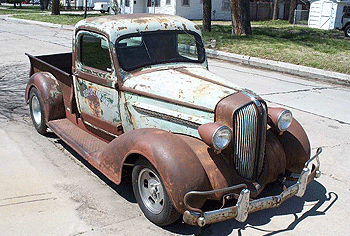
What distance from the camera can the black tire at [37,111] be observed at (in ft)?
19.5

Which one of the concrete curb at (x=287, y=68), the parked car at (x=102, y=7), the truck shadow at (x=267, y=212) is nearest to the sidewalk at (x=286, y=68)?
the concrete curb at (x=287, y=68)

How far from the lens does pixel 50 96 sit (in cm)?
582

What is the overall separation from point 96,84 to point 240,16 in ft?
43.9

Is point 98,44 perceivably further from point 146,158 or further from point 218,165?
point 218,165

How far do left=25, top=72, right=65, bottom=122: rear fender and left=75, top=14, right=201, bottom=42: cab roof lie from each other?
3.35 feet

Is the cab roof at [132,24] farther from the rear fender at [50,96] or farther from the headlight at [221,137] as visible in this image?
the headlight at [221,137]

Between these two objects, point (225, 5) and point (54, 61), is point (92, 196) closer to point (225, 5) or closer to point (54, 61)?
point (54, 61)

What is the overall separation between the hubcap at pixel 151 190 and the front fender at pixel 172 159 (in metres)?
0.23

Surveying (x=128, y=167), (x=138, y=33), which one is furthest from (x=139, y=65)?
(x=128, y=167)

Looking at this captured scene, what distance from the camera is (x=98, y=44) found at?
498 cm

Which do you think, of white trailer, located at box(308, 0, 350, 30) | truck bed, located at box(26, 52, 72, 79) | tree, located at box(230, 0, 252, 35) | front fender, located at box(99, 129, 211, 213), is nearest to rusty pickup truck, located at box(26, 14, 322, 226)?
front fender, located at box(99, 129, 211, 213)

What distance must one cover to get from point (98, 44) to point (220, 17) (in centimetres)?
3137


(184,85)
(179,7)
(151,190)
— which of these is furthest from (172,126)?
(179,7)

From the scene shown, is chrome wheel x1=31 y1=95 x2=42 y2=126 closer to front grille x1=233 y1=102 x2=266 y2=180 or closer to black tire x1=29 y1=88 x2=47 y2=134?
black tire x1=29 y1=88 x2=47 y2=134
